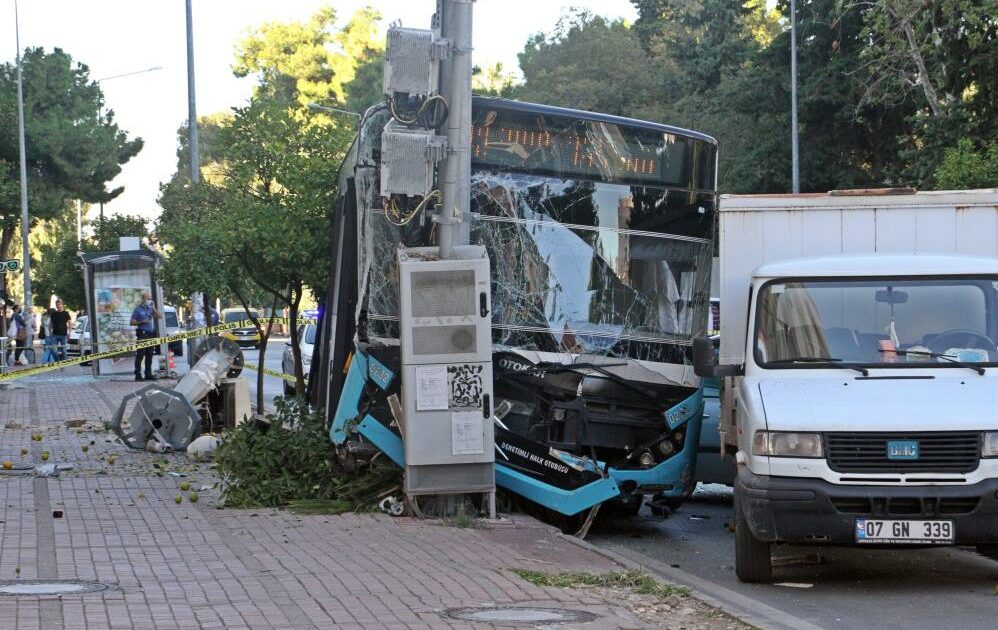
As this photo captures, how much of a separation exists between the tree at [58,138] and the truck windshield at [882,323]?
41.7 metres

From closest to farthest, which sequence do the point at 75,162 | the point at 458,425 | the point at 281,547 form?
the point at 281,547 → the point at 458,425 → the point at 75,162

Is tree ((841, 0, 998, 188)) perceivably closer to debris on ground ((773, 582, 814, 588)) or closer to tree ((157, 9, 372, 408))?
tree ((157, 9, 372, 408))

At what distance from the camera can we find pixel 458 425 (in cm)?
1063

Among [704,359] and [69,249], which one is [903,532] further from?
[69,249]

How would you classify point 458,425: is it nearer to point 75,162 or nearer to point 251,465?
point 251,465

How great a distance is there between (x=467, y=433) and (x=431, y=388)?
415 millimetres

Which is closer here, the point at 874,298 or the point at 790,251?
the point at 874,298

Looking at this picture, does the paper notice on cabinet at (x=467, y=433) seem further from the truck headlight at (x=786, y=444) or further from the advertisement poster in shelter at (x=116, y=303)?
the advertisement poster in shelter at (x=116, y=303)

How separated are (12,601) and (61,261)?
5231 centimetres

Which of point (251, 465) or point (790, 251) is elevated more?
point (790, 251)

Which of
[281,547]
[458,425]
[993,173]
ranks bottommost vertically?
[281,547]

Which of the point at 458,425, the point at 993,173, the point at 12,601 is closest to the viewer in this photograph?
the point at 12,601

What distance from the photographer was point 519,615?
7.43 metres

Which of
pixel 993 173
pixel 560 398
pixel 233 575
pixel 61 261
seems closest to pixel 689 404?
pixel 560 398
